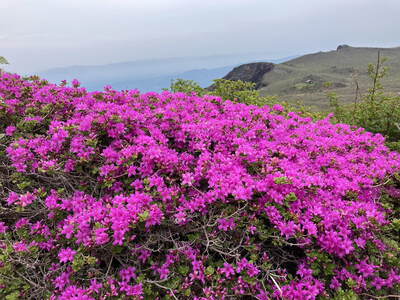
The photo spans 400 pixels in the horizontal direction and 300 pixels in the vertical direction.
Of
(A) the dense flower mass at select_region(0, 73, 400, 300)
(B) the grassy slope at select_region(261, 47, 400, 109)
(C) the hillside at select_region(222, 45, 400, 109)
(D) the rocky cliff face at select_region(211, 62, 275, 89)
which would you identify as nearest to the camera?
(A) the dense flower mass at select_region(0, 73, 400, 300)

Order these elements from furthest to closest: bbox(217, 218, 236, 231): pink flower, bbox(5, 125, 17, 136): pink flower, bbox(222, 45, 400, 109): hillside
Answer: bbox(222, 45, 400, 109): hillside < bbox(5, 125, 17, 136): pink flower < bbox(217, 218, 236, 231): pink flower

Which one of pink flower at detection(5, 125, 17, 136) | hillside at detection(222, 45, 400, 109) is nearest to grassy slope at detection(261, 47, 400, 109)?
hillside at detection(222, 45, 400, 109)

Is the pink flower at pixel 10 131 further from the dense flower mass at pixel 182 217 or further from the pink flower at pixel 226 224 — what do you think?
the pink flower at pixel 226 224

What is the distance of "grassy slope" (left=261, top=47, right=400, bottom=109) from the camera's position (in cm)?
8744

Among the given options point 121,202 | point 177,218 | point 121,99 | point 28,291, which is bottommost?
point 28,291

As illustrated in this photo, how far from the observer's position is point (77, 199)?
321 cm

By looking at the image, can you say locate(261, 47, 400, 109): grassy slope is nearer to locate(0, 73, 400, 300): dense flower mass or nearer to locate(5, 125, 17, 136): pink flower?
locate(0, 73, 400, 300): dense flower mass

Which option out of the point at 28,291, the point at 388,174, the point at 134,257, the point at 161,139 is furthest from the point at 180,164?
the point at 388,174

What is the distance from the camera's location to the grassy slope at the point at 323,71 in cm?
8744

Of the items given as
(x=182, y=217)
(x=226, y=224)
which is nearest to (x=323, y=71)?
(x=226, y=224)

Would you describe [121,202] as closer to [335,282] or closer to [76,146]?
[76,146]

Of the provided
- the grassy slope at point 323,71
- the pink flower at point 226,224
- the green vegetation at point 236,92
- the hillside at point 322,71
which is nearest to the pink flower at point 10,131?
the pink flower at point 226,224

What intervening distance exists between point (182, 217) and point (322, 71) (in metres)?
→ 130

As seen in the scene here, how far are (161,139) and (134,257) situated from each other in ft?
5.16
